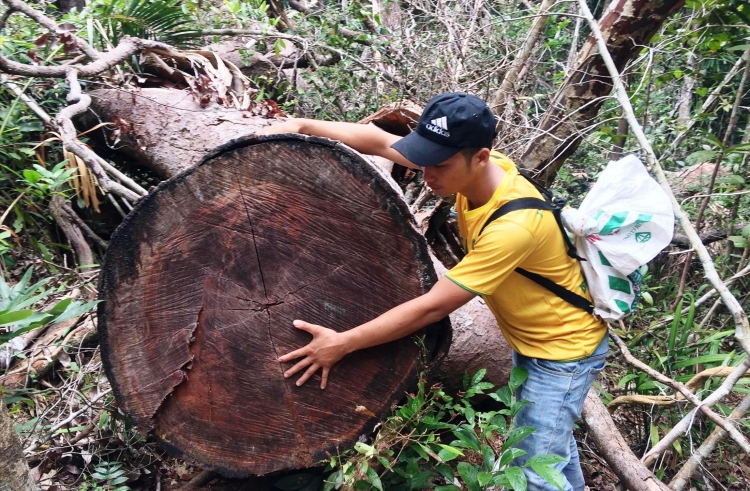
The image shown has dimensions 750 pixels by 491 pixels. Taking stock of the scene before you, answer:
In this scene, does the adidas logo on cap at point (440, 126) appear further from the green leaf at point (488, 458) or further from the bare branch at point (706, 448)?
the bare branch at point (706, 448)

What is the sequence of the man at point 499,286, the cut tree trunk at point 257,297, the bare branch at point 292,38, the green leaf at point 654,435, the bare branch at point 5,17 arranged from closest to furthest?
the man at point 499,286, the cut tree trunk at point 257,297, the bare branch at point 5,17, the green leaf at point 654,435, the bare branch at point 292,38

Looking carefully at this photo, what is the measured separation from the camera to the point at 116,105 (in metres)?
3.21

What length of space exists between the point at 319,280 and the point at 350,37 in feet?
11.1

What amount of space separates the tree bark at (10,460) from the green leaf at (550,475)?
1653mm

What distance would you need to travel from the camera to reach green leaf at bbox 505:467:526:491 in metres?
1.61

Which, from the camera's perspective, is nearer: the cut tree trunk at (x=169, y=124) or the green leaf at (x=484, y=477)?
the green leaf at (x=484, y=477)

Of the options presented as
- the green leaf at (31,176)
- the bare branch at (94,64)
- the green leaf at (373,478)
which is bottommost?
the green leaf at (373,478)

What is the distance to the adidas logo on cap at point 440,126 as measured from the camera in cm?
168

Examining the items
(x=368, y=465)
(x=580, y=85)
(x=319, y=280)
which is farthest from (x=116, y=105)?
(x=580, y=85)

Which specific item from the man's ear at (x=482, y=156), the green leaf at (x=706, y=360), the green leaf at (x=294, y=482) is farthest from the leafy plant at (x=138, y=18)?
the green leaf at (x=706, y=360)

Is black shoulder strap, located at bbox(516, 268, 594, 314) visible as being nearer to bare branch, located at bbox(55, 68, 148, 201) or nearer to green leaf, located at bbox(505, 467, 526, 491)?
green leaf, located at bbox(505, 467, 526, 491)

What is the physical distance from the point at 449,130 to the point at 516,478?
113 cm

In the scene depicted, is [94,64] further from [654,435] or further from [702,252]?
[654,435]

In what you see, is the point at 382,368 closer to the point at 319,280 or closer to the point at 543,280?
the point at 319,280
